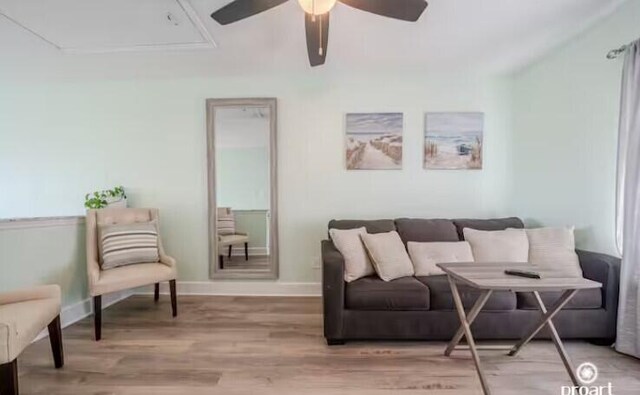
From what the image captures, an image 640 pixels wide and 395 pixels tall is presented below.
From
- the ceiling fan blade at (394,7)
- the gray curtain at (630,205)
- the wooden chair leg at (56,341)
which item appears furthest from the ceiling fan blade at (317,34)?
the wooden chair leg at (56,341)

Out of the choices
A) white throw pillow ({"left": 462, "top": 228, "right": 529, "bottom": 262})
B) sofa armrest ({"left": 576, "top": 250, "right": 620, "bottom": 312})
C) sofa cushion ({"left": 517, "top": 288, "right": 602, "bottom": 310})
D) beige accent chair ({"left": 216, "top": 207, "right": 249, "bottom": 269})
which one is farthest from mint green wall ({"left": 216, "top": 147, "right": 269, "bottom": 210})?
sofa armrest ({"left": 576, "top": 250, "right": 620, "bottom": 312})

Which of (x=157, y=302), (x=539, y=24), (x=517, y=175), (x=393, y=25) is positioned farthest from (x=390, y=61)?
(x=157, y=302)

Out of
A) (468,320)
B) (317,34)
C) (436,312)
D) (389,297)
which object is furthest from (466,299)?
(317,34)

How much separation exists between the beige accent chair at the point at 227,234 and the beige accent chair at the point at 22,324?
1.58 meters

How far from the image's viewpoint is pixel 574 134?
2.71 meters

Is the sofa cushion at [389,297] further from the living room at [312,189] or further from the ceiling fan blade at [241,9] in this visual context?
the ceiling fan blade at [241,9]

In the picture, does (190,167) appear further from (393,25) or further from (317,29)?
(393,25)

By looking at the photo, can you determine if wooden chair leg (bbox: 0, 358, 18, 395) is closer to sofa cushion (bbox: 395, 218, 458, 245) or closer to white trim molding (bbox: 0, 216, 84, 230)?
white trim molding (bbox: 0, 216, 84, 230)

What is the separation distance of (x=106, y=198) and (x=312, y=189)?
2124 millimetres

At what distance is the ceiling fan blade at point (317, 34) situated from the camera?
186 cm

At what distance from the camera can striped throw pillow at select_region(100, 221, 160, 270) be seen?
271 centimetres

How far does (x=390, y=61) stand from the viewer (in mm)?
3037

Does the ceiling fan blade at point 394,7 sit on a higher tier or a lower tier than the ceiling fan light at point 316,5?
lower

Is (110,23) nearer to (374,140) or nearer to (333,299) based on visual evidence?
(374,140)
